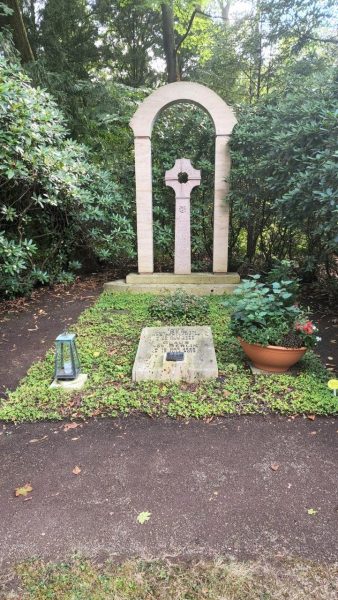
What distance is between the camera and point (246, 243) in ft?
23.5

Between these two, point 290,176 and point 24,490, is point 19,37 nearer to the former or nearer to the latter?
point 290,176

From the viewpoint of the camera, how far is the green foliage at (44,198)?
4.70 meters

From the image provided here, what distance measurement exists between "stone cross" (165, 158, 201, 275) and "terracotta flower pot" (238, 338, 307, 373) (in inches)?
125

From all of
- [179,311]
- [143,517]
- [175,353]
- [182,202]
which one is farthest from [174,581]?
[182,202]

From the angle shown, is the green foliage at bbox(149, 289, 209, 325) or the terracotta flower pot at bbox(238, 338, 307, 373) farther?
the green foliage at bbox(149, 289, 209, 325)

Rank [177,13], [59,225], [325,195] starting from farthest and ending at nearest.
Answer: [177,13] → [59,225] → [325,195]

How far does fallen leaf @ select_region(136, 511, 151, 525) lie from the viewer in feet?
6.34

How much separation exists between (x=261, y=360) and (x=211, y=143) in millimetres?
4728

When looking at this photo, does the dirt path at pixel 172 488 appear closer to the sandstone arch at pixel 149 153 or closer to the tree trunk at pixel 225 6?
the sandstone arch at pixel 149 153

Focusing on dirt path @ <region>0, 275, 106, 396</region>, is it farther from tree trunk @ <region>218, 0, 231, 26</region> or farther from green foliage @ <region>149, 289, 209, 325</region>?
tree trunk @ <region>218, 0, 231, 26</region>

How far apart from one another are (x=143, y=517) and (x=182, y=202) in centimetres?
503

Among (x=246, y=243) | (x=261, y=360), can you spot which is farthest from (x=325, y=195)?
Result: (x=246, y=243)

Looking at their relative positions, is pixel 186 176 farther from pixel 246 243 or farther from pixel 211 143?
pixel 246 243

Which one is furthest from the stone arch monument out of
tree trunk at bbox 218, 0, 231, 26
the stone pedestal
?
tree trunk at bbox 218, 0, 231, 26
